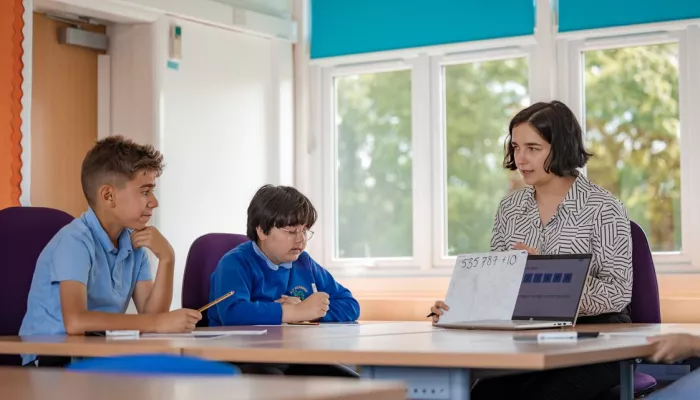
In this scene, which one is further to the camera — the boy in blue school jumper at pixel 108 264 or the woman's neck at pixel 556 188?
the woman's neck at pixel 556 188

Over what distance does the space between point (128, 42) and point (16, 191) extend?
1211 millimetres

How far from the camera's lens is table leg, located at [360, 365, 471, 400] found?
195cm

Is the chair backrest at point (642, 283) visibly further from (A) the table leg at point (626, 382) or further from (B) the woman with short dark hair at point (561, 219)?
(A) the table leg at point (626, 382)

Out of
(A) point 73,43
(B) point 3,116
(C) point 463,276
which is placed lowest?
(C) point 463,276

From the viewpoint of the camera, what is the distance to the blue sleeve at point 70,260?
2.83 meters

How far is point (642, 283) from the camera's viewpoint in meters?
3.31

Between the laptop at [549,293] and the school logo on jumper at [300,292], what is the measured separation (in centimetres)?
77

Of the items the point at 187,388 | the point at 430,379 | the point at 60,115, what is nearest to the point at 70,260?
the point at 430,379

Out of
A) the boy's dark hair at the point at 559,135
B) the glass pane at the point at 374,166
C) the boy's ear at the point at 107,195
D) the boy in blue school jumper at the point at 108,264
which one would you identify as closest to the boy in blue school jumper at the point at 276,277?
the boy in blue school jumper at the point at 108,264

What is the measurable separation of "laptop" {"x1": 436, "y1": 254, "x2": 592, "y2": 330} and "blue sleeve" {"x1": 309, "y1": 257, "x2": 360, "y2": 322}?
793 millimetres

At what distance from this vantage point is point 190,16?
565cm

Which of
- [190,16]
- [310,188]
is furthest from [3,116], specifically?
[310,188]

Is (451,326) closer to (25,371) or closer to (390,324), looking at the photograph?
(390,324)

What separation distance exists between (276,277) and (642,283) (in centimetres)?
117
